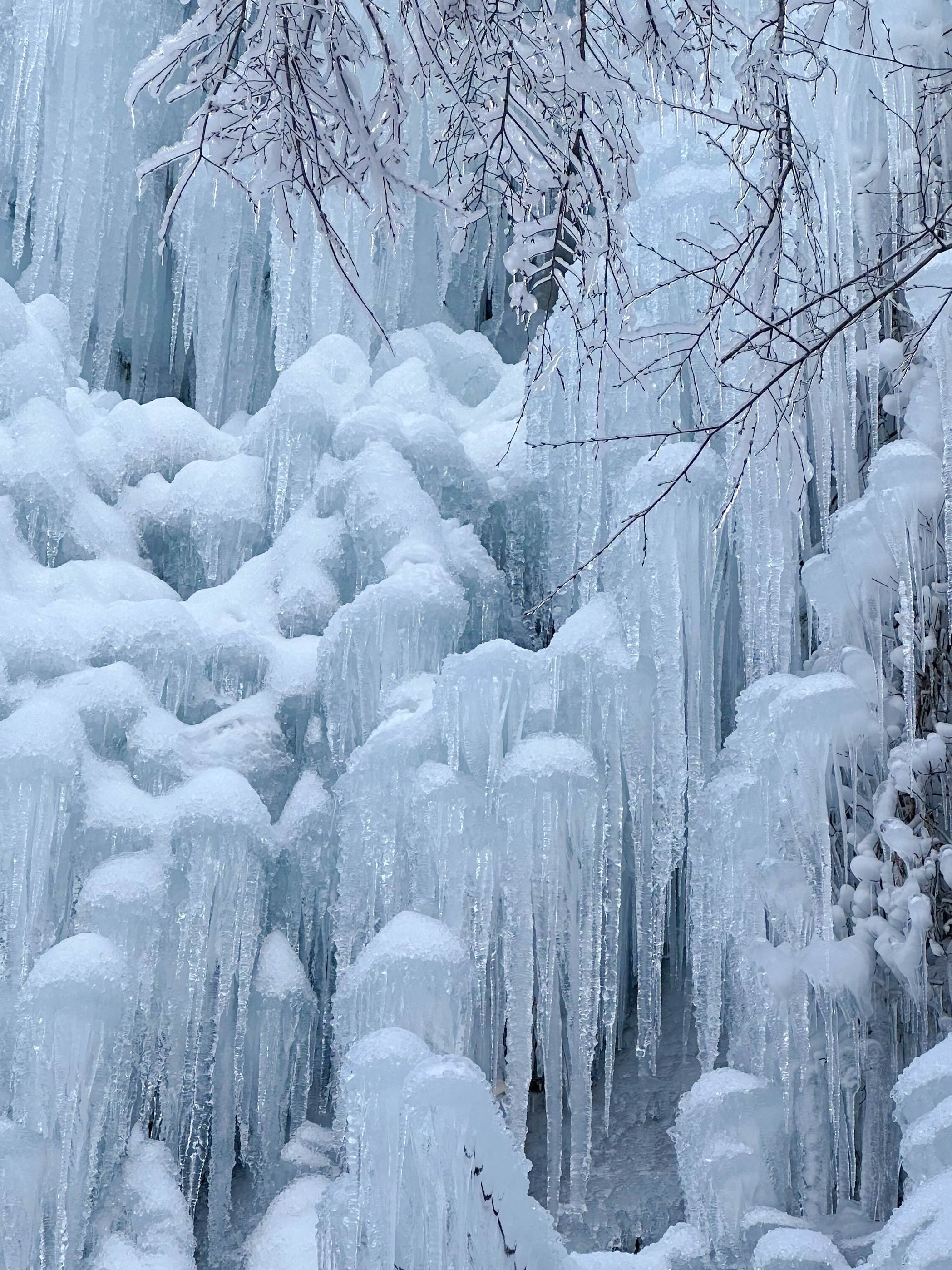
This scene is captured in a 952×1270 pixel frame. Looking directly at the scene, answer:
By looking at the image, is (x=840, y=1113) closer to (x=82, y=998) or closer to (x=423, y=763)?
(x=423, y=763)

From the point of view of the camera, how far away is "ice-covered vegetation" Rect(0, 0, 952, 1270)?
15.0 feet

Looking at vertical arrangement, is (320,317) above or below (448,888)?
above

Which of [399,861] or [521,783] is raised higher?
[521,783]

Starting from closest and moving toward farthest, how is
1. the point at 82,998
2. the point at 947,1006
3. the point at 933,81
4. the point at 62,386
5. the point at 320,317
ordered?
1. the point at 947,1006
2. the point at 82,998
3. the point at 933,81
4. the point at 62,386
5. the point at 320,317

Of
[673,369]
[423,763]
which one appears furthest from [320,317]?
[423,763]

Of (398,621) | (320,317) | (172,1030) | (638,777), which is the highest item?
(320,317)

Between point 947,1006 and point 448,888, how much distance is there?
1588 millimetres

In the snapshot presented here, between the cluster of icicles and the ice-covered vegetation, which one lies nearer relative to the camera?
the ice-covered vegetation

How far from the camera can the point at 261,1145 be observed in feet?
18.3

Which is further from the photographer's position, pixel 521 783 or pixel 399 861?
pixel 399 861

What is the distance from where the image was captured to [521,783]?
5.13 metres

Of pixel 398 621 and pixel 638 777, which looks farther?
pixel 398 621

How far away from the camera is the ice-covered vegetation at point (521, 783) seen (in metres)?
4.57

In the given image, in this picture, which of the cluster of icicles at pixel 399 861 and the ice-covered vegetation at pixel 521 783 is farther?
the cluster of icicles at pixel 399 861
